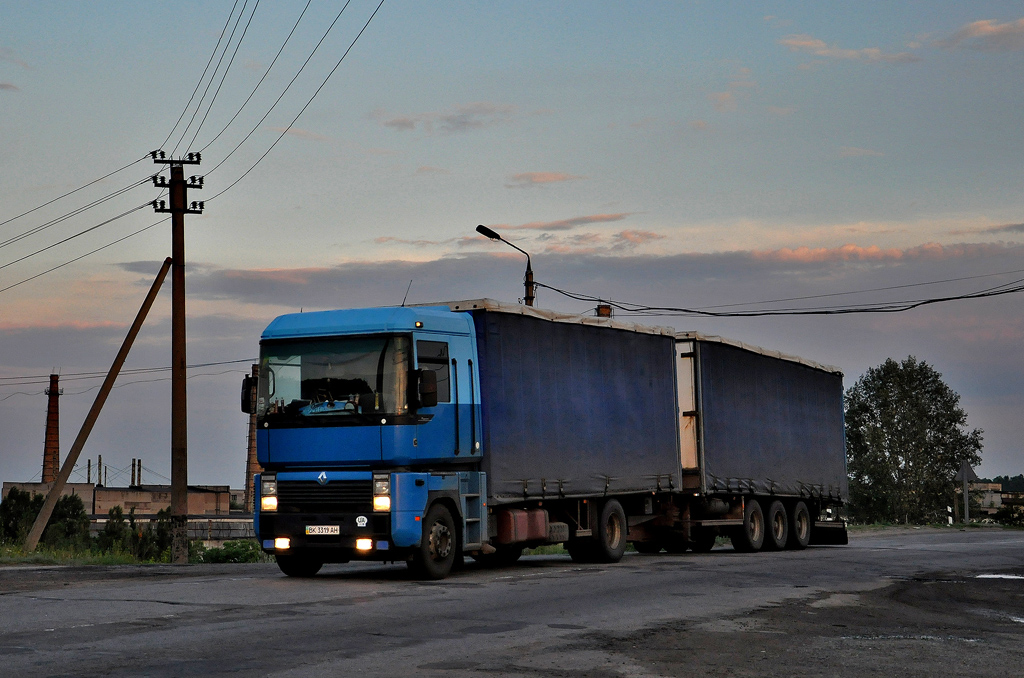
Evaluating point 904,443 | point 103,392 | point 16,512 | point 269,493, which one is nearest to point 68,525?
point 16,512

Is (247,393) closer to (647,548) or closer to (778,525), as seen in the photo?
(647,548)

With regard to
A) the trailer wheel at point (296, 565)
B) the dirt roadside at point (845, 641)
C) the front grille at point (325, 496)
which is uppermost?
the front grille at point (325, 496)

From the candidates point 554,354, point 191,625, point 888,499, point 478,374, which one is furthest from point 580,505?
point 888,499

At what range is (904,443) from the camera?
282ft

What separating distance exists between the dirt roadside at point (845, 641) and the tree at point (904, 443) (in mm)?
73063

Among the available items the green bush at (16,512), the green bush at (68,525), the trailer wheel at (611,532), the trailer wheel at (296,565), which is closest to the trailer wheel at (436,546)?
the trailer wheel at (296,565)

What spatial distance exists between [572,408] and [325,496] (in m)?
5.14

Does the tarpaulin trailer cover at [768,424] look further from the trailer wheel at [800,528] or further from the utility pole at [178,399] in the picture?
the utility pole at [178,399]

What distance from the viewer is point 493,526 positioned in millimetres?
17266

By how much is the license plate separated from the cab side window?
6.88ft

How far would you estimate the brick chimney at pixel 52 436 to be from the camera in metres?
84.5

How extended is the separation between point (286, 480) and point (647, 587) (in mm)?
4837

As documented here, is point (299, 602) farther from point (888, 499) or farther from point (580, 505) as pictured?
point (888, 499)

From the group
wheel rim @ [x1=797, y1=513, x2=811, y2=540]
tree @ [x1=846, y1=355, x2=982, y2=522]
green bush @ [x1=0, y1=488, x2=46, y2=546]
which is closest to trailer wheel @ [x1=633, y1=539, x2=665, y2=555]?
wheel rim @ [x1=797, y1=513, x2=811, y2=540]
